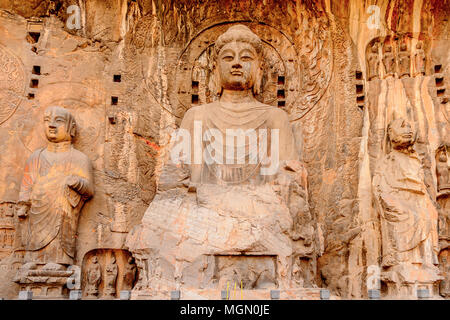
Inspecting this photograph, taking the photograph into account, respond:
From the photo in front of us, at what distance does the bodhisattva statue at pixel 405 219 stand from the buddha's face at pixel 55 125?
4108 millimetres

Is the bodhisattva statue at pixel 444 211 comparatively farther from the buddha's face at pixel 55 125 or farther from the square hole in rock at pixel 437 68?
the buddha's face at pixel 55 125

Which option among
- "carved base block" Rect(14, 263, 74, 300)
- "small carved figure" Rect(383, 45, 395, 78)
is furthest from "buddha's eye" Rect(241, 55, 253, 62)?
"carved base block" Rect(14, 263, 74, 300)

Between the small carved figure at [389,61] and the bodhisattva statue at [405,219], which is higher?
the small carved figure at [389,61]

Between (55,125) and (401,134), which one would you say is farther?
(55,125)

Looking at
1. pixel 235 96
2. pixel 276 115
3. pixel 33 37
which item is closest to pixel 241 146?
pixel 276 115

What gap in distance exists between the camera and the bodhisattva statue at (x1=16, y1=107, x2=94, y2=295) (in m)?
7.86

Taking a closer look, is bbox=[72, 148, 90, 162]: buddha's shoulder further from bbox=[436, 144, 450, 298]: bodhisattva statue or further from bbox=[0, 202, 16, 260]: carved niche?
bbox=[436, 144, 450, 298]: bodhisattva statue

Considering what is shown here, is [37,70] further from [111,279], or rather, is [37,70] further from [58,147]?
[111,279]

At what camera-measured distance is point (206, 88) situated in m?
9.60

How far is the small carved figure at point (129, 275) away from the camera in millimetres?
8344

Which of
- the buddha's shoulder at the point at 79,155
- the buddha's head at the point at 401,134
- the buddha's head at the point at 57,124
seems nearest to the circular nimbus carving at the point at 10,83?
the buddha's head at the point at 57,124

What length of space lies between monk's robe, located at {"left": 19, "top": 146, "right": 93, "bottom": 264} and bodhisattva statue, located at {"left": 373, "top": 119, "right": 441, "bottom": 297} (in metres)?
3.81

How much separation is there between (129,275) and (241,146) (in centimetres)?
224

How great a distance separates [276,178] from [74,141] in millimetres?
2885
